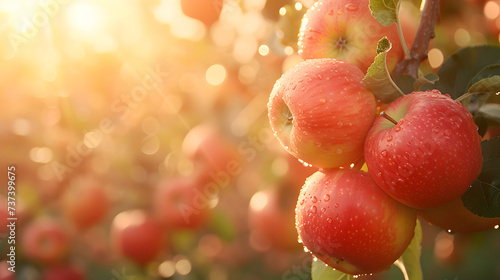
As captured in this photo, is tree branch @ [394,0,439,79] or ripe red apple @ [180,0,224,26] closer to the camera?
tree branch @ [394,0,439,79]

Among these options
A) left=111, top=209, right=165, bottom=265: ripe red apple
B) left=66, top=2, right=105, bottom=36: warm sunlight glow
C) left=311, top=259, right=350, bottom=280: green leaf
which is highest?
left=66, top=2, right=105, bottom=36: warm sunlight glow

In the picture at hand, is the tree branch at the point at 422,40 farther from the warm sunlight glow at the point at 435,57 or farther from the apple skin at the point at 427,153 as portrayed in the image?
the warm sunlight glow at the point at 435,57

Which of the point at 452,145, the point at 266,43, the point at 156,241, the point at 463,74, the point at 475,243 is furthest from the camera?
the point at 156,241

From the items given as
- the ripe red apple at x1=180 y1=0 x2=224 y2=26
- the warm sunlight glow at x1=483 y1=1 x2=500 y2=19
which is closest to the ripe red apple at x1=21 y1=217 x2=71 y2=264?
the ripe red apple at x1=180 y1=0 x2=224 y2=26

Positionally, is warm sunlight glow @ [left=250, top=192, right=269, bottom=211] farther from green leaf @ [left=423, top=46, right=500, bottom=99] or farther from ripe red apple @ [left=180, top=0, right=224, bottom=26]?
green leaf @ [left=423, top=46, right=500, bottom=99]

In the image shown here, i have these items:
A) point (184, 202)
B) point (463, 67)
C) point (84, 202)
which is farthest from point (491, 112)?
point (84, 202)

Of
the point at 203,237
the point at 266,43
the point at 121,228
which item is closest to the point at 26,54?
the point at 121,228

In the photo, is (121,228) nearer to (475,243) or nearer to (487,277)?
(475,243)
